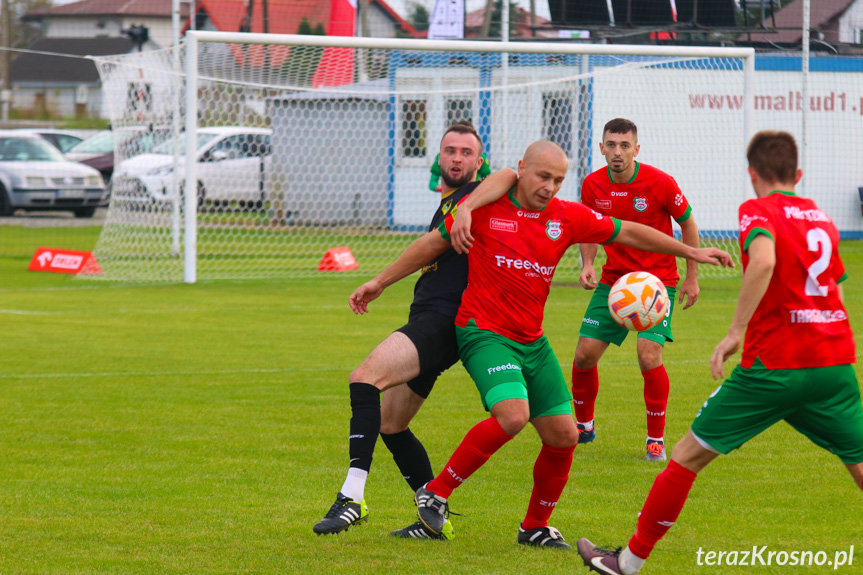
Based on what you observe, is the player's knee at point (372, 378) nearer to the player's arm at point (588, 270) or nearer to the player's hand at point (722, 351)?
the player's hand at point (722, 351)

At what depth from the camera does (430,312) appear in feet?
18.5

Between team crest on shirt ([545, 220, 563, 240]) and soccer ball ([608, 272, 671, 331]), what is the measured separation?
2.37 ft

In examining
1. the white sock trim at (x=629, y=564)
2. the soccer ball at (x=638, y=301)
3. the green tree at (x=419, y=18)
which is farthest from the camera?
the green tree at (x=419, y=18)

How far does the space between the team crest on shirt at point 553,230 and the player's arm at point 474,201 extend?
0.27 m

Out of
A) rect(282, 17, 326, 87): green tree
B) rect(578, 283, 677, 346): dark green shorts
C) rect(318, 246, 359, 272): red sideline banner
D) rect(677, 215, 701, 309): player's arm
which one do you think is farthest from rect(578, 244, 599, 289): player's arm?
rect(282, 17, 326, 87): green tree

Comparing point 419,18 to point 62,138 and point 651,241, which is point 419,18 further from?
point 651,241

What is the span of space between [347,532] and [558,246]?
1.82m

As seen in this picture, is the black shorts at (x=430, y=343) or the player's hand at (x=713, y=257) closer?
the player's hand at (x=713, y=257)

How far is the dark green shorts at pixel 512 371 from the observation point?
521 cm

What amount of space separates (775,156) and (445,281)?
74.7 inches

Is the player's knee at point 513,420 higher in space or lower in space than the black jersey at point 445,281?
lower

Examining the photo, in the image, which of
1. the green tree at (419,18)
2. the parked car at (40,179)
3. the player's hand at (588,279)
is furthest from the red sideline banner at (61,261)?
the player's hand at (588,279)

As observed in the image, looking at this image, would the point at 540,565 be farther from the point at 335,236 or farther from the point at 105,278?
the point at 335,236

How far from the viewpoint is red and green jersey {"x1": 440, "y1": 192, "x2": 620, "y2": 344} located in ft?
17.6
